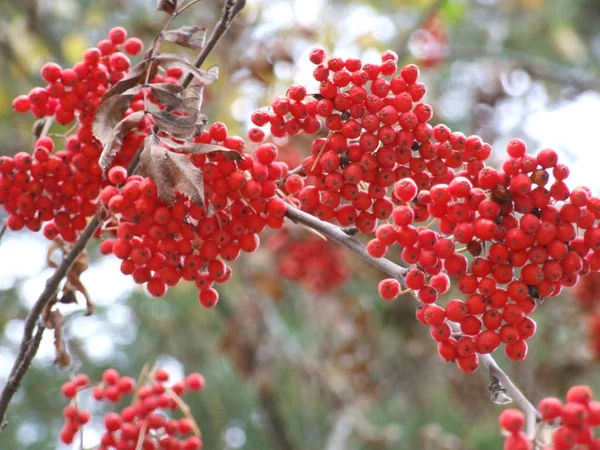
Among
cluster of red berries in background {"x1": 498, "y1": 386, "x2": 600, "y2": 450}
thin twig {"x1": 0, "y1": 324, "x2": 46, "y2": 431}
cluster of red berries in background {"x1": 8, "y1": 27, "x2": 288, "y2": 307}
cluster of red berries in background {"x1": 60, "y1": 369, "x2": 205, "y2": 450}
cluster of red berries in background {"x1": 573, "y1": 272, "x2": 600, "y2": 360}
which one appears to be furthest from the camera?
cluster of red berries in background {"x1": 573, "y1": 272, "x2": 600, "y2": 360}

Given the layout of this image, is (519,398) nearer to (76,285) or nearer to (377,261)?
(377,261)

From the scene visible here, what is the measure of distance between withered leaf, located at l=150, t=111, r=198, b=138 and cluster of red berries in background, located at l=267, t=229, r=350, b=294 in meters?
1.91

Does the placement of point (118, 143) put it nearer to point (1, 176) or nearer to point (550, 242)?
point (1, 176)

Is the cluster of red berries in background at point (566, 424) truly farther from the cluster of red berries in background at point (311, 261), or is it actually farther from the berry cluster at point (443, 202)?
the cluster of red berries in background at point (311, 261)

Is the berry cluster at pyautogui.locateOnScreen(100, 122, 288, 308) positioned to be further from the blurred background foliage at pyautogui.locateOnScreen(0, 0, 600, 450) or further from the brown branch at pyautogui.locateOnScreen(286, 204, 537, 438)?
the blurred background foliage at pyautogui.locateOnScreen(0, 0, 600, 450)

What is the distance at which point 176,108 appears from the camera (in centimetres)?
120

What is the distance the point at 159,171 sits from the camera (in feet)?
3.54

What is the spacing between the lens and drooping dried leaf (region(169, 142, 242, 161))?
3.58 feet

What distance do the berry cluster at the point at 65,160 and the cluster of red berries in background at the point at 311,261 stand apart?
1759 millimetres

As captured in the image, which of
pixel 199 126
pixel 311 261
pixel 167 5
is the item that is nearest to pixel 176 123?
pixel 199 126

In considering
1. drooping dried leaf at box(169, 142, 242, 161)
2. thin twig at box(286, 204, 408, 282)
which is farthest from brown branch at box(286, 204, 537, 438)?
drooping dried leaf at box(169, 142, 242, 161)

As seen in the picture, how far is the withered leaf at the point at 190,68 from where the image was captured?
1169 mm

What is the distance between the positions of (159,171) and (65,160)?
0.31 m

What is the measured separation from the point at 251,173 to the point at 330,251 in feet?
6.40
